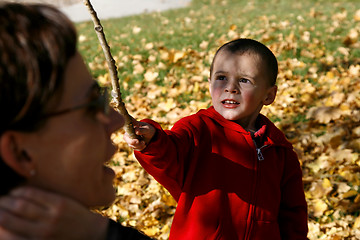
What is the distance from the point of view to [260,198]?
2043 mm

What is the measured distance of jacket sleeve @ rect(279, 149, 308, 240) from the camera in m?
2.22

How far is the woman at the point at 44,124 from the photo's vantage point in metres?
Result: 0.85

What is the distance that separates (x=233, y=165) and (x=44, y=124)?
1.31m

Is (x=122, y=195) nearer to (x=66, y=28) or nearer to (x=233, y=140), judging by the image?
(x=233, y=140)

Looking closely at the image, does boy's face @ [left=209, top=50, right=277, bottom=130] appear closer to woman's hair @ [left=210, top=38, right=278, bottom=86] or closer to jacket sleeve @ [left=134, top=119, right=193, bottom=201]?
woman's hair @ [left=210, top=38, right=278, bottom=86]

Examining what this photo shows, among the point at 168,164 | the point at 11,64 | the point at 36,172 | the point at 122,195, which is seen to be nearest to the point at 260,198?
the point at 168,164

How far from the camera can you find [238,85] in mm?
2211

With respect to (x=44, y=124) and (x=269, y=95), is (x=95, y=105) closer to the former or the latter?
(x=44, y=124)

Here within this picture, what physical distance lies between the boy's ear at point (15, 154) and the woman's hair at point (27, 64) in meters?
0.01

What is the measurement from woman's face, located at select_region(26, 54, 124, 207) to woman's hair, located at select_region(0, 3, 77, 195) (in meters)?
0.03

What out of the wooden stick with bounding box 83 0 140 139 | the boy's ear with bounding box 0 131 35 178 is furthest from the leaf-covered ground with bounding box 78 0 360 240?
the boy's ear with bounding box 0 131 35 178

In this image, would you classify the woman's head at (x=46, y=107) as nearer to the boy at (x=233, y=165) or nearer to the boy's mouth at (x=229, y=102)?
the boy at (x=233, y=165)

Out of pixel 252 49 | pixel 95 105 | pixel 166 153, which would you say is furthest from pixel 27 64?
pixel 252 49

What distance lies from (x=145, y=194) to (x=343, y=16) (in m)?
5.87
